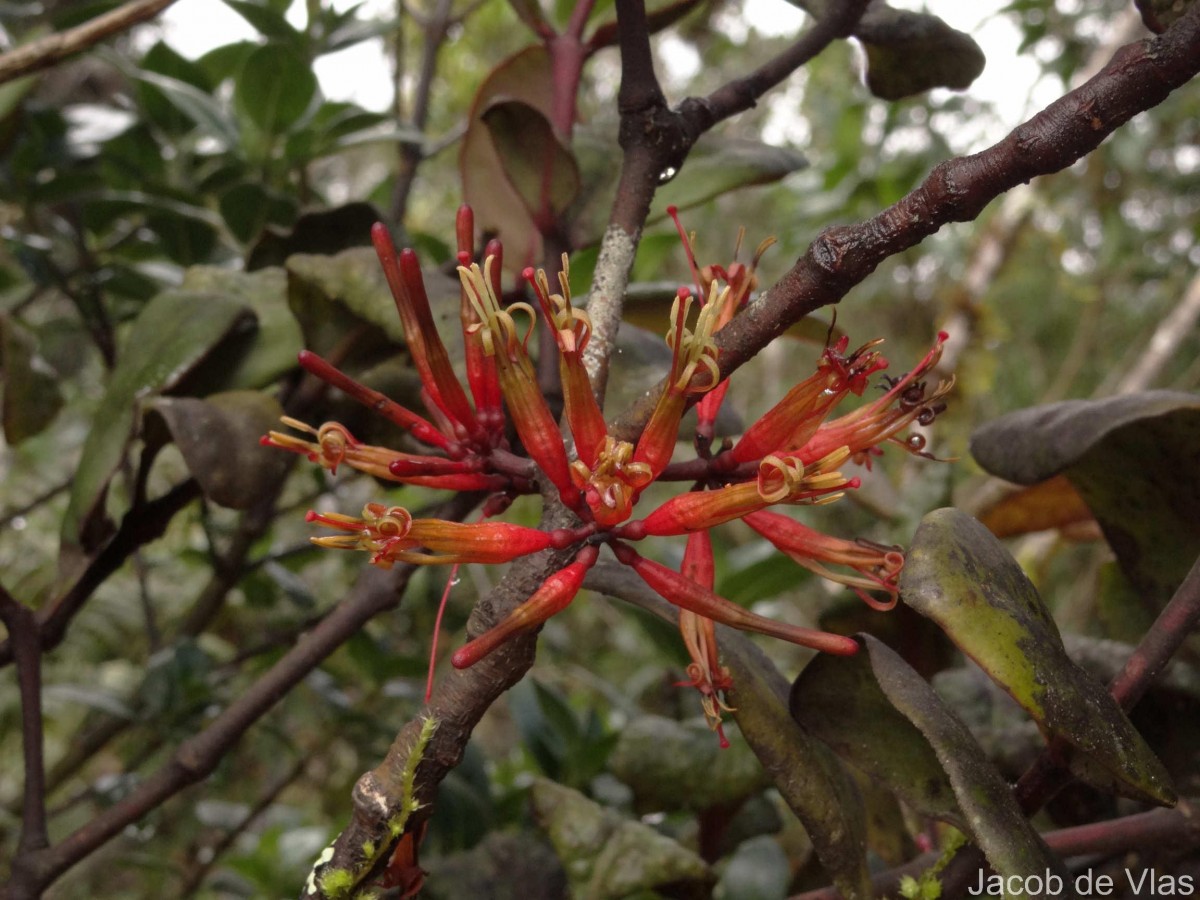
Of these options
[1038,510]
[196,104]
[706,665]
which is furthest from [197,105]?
[1038,510]

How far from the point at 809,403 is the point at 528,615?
6.6 inches

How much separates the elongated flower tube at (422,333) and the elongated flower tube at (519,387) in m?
0.03

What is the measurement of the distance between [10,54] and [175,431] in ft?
1.04

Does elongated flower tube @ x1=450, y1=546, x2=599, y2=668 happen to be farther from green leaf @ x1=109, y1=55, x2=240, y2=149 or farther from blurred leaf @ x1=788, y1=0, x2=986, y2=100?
green leaf @ x1=109, y1=55, x2=240, y2=149

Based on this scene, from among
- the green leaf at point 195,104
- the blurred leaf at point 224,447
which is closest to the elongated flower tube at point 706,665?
the blurred leaf at point 224,447

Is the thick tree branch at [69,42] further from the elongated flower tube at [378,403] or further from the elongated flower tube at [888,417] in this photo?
the elongated flower tube at [888,417]

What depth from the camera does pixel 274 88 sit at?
86 cm

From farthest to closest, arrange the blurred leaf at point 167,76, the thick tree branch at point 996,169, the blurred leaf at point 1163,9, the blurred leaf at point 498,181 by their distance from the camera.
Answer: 1. the blurred leaf at point 167,76
2. the blurred leaf at point 498,181
3. the blurred leaf at point 1163,9
4. the thick tree branch at point 996,169

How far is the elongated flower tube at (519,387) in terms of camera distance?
0.43m

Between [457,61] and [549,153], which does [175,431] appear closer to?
[549,153]

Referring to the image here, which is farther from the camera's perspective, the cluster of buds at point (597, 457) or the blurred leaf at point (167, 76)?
the blurred leaf at point (167, 76)

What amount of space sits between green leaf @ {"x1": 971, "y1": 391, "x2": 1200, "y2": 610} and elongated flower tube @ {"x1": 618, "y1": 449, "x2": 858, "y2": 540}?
0.48ft

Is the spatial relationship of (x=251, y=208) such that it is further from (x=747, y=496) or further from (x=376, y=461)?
(x=747, y=496)

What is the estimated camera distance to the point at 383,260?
1.51ft
